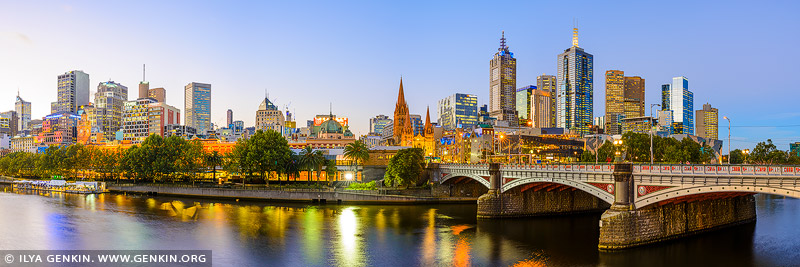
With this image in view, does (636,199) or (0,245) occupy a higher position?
(636,199)

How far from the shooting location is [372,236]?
186ft

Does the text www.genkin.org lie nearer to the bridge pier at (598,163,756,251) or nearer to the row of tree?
the bridge pier at (598,163,756,251)

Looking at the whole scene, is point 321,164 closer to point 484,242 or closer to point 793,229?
point 484,242

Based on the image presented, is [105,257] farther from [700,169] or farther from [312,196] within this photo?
[700,169]

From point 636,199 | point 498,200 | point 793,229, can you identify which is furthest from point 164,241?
point 793,229

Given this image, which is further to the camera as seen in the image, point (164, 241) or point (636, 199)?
point (164, 241)

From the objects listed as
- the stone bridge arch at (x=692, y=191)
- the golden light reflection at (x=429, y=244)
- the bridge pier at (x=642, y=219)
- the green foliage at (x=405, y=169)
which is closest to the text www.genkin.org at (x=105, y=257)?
the golden light reflection at (x=429, y=244)

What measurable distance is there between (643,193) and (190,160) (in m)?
98.4

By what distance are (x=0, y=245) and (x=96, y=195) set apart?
59697 mm

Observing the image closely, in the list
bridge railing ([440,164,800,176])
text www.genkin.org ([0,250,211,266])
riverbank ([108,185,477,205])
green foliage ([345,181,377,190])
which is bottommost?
text www.genkin.org ([0,250,211,266])

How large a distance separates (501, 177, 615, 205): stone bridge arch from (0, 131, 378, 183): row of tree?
168 ft

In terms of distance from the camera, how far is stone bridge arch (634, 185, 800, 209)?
1539 inches

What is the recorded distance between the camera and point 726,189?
41.4 meters

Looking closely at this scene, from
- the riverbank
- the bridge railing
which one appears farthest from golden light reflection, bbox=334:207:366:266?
the bridge railing
